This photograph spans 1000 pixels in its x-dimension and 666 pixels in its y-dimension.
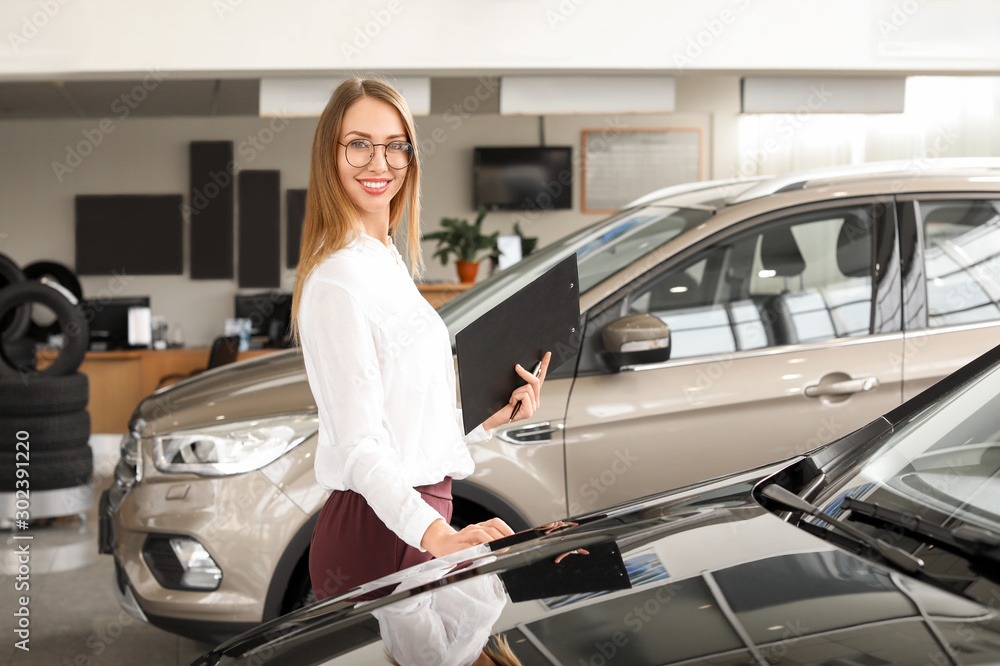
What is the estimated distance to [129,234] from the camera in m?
8.59

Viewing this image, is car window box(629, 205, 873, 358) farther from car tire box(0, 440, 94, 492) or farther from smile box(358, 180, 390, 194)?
car tire box(0, 440, 94, 492)

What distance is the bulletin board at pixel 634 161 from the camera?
8.74 meters

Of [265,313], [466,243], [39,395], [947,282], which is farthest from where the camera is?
[265,313]

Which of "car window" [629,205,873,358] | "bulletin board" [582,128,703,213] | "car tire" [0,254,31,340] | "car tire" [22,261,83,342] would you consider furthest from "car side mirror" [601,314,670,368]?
"bulletin board" [582,128,703,213]

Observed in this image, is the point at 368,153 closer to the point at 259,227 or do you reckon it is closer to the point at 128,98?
the point at 128,98

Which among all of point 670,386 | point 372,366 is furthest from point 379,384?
point 670,386

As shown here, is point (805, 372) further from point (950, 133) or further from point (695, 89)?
point (950, 133)

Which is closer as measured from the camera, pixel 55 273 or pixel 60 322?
pixel 60 322

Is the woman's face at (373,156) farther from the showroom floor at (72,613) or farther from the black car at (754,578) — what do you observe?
the showroom floor at (72,613)

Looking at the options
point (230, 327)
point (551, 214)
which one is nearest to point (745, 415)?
point (230, 327)

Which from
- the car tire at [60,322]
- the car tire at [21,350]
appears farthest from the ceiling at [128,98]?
the car tire at [60,322]

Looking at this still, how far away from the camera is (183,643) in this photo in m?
2.94

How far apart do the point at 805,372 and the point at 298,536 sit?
1.32 m

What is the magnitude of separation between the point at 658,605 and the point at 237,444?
1.41 meters
